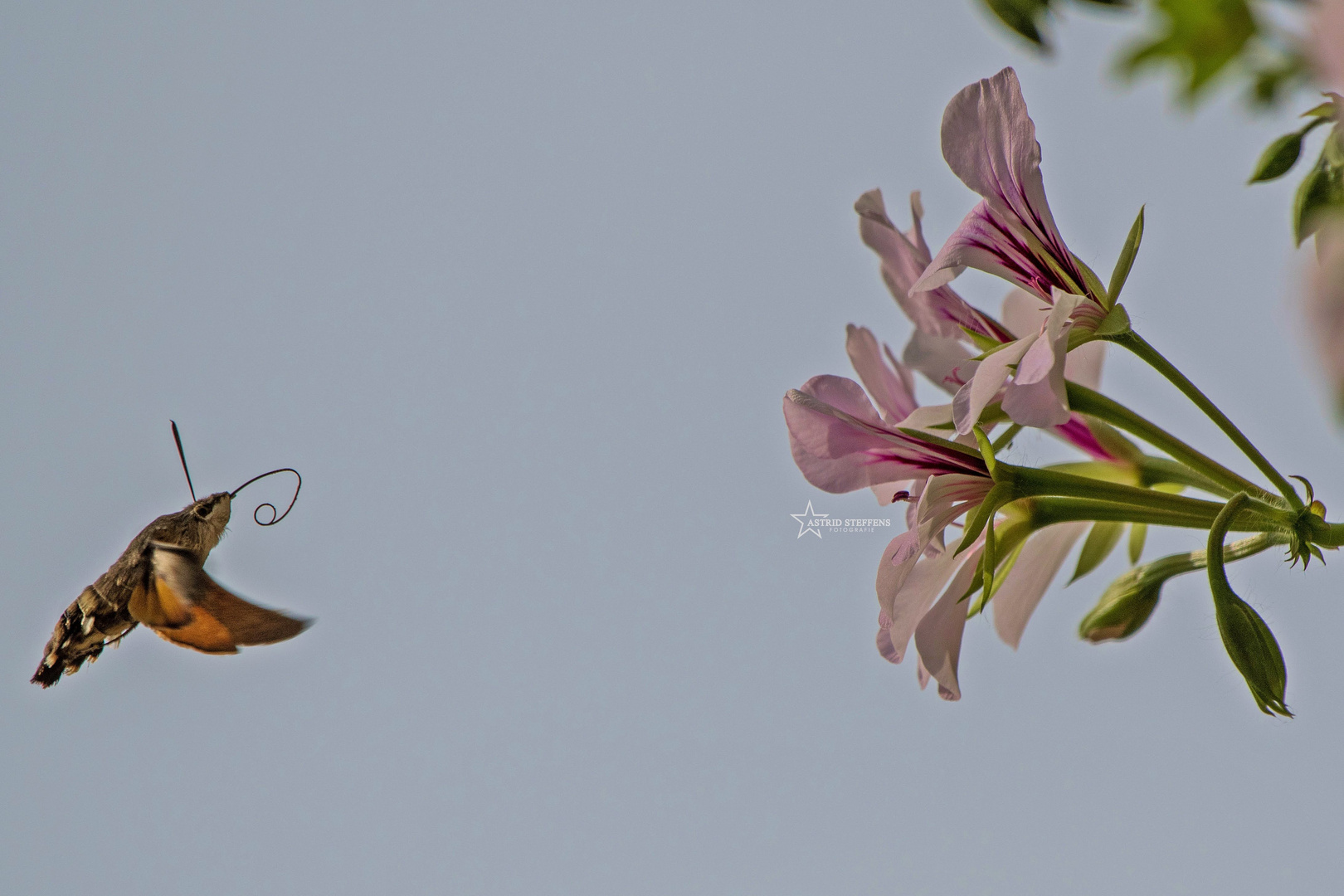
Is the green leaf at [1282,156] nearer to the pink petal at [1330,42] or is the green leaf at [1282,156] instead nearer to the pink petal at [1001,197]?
the pink petal at [1001,197]

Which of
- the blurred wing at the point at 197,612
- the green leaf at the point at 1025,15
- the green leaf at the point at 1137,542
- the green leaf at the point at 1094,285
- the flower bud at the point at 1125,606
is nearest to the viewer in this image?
the green leaf at the point at 1025,15

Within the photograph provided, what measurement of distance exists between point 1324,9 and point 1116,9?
1.00 feet

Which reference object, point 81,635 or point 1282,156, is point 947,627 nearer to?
point 1282,156

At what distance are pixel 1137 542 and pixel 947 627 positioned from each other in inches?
14.1

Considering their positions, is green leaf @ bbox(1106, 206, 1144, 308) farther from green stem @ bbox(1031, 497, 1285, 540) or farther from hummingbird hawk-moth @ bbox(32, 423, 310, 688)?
hummingbird hawk-moth @ bbox(32, 423, 310, 688)

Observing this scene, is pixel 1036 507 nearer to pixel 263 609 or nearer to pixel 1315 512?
pixel 1315 512

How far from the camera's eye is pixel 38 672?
188 centimetres

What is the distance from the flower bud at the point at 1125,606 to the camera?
4.30ft

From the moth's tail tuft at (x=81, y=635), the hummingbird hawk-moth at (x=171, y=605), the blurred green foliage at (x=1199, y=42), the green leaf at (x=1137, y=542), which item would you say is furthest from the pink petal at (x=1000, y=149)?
the moth's tail tuft at (x=81, y=635)

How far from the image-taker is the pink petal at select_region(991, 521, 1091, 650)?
1330 millimetres

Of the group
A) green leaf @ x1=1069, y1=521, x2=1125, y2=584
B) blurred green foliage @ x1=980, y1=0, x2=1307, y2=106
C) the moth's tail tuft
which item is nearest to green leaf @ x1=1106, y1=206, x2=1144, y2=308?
green leaf @ x1=1069, y1=521, x2=1125, y2=584

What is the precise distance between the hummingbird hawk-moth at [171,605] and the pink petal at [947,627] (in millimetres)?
867

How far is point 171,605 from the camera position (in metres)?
1.80

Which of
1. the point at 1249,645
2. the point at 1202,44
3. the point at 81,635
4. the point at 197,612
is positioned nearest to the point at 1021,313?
the point at 1249,645
